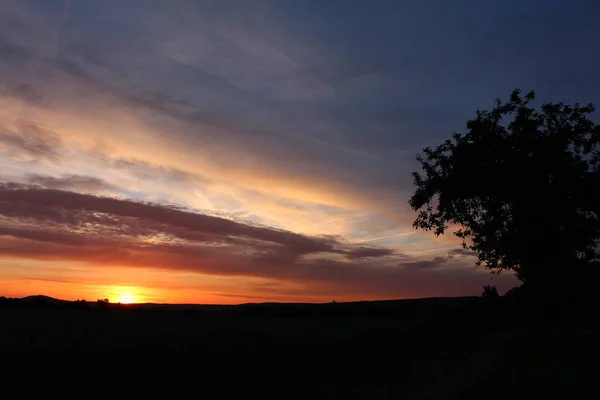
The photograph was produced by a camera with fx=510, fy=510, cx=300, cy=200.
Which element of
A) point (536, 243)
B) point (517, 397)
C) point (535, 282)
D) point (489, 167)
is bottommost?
point (517, 397)

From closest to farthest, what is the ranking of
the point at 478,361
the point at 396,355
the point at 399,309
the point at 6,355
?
the point at 6,355 → the point at 478,361 → the point at 396,355 → the point at 399,309

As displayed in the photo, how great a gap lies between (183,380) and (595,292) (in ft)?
128

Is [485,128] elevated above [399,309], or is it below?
above

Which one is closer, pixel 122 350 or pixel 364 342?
pixel 122 350

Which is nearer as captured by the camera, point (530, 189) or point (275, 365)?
point (275, 365)

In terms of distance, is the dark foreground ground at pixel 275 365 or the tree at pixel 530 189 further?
the tree at pixel 530 189

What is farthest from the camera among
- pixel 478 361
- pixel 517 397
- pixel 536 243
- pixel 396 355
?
pixel 536 243

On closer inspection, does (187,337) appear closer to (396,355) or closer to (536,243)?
(396,355)

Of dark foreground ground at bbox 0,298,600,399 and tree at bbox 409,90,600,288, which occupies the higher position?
tree at bbox 409,90,600,288

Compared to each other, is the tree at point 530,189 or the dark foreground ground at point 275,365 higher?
the tree at point 530,189

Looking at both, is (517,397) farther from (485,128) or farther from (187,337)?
(485,128)

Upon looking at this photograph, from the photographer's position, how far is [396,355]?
23766 mm

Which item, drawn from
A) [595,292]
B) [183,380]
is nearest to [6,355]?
[183,380]

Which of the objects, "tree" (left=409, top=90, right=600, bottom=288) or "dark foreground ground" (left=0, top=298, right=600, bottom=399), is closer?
"dark foreground ground" (left=0, top=298, right=600, bottom=399)
